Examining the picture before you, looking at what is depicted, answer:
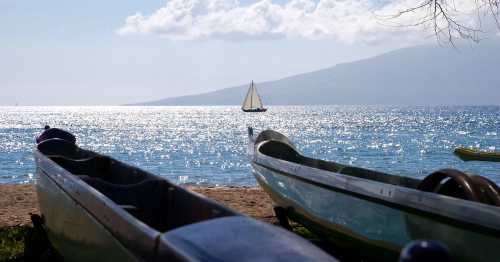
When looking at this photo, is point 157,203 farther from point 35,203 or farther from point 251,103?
point 251,103

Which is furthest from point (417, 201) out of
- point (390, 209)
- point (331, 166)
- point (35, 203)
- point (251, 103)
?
point (251, 103)

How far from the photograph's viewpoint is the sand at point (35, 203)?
11.4 metres

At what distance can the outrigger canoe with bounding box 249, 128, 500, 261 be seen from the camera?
545cm

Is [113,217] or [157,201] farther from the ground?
[113,217]

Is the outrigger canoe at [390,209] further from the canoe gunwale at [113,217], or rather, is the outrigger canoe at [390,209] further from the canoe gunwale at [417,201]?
the canoe gunwale at [113,217]

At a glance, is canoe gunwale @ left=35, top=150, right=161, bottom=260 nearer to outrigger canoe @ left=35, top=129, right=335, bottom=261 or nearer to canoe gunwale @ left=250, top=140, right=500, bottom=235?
outrigger canoe @ left=35, top=129, right=335, bottom=261

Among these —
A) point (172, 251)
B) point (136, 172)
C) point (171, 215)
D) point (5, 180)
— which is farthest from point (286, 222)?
point (5, 180)

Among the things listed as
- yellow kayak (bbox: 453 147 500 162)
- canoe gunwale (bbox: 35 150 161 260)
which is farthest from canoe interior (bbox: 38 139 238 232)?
yellow kayak (bbox: 453 147 500 162)

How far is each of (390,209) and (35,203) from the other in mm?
9342

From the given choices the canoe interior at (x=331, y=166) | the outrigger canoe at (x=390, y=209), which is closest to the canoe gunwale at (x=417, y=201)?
the outrigger canoe at (x=390, y=209)

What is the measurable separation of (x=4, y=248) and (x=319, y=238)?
4.42m

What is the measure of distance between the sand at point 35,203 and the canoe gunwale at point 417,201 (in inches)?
89.7

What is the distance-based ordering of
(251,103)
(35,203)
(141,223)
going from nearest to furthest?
1. (141,223)
2. (35,203)
3. (251,103)

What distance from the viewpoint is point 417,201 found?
20.4ft
